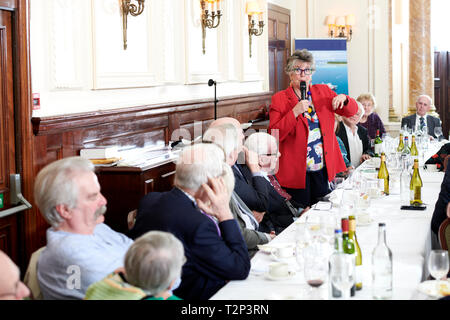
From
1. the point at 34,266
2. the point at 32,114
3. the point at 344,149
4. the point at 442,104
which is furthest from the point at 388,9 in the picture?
the point at 34,266

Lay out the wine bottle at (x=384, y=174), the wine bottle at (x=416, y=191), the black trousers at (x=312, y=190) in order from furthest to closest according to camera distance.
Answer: the black trousers at (x=312, y=190) < the wine bottle at (x=384, y=174) < the wine bottle at (x=416, y=191)

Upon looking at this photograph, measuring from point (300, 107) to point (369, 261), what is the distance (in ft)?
7.71

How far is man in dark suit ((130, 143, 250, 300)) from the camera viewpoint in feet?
8.27

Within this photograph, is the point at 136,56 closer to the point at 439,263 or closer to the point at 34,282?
the point at 34,282

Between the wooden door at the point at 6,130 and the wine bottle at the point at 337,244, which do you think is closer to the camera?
the wine bottle at the point at 337,244

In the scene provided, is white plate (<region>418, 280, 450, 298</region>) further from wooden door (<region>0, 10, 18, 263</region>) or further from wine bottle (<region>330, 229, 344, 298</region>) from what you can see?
wooden door (<region>0, 10, 18, 263</region>)

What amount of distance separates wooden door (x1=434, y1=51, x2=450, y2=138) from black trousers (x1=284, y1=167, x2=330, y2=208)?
25.7ft

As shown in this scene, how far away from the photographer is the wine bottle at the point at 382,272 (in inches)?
90.3

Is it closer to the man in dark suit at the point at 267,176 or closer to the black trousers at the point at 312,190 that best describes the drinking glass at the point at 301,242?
the man in dark suit at the point at 267,176

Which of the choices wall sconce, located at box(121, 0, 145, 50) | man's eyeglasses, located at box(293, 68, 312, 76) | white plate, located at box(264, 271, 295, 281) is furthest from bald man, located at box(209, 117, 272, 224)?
wall sconce, located at box(121, 0, 145, 50)

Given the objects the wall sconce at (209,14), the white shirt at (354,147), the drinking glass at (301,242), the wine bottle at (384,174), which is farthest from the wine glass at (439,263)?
the wall sconce at (209,14)

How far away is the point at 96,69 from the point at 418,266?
3016 mm

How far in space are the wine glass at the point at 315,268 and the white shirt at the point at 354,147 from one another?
4227 millimetres

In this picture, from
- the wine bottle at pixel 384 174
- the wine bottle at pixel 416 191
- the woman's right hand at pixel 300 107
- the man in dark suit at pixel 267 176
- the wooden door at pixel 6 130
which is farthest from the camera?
the woman's right hand at pixel 300 107
